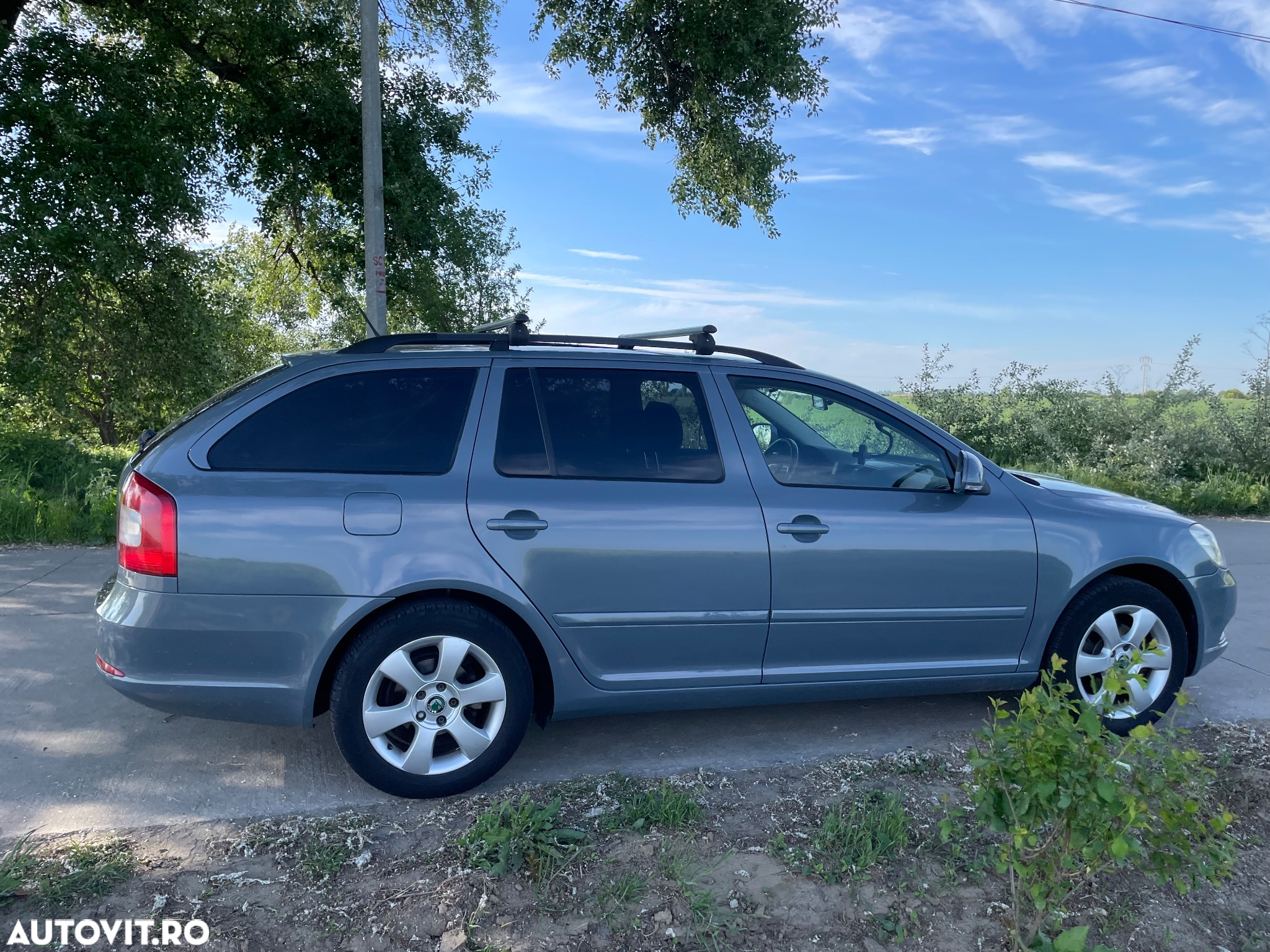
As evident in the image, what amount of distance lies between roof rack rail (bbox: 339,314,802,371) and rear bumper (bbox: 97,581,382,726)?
1.06m

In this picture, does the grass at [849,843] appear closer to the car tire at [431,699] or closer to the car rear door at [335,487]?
the car tire at [431,699]

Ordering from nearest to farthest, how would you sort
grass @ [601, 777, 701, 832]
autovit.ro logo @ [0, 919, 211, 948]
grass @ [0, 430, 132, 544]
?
autovit.ro logo @ [0, 919, 211, 948] → grass @ [601, 777, 701, 832] → grass @ [0, 430, 132, 544]

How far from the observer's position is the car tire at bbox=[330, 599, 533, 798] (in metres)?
3.34

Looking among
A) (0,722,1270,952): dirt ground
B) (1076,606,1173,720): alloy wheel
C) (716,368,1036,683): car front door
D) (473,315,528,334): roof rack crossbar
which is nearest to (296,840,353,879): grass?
(0,722,1270,952): dirt ground

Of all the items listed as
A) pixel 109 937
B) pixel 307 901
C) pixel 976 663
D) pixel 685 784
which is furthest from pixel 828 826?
pixel 109 937

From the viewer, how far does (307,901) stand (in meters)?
2.75

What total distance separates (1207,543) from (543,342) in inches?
129

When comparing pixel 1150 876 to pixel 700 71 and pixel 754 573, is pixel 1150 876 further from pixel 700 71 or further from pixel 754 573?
pixel 700 71

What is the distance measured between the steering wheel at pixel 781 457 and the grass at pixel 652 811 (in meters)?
1.36

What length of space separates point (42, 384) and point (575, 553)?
962 cm

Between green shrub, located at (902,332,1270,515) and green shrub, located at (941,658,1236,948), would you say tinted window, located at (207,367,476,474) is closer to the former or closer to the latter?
green shrub, located at (941,658,1236,948)

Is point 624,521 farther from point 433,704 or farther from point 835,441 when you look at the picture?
point 835,441

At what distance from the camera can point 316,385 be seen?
3514 millimetres

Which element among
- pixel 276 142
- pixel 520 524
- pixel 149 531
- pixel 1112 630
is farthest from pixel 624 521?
pixel 276 142
